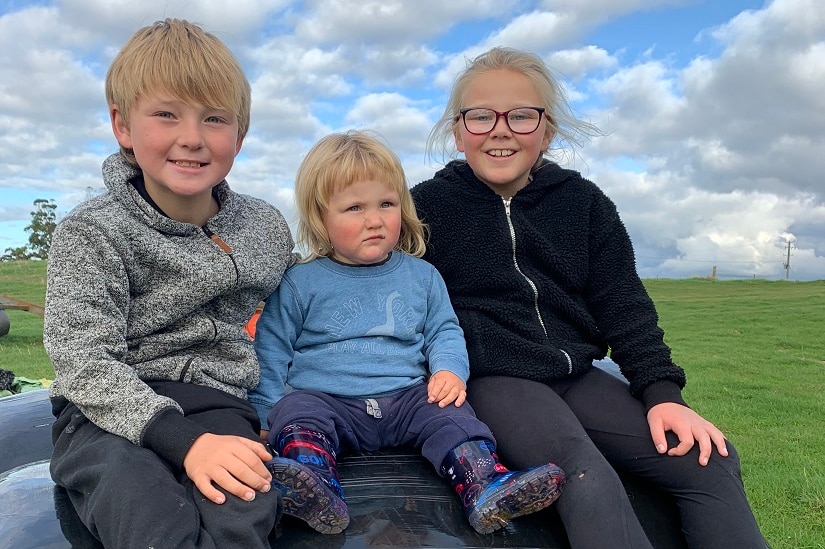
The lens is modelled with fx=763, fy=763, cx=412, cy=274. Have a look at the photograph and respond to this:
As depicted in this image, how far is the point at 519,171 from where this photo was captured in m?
3.14

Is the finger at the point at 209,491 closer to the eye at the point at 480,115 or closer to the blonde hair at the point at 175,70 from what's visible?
the blonde hair at the point at 175,70

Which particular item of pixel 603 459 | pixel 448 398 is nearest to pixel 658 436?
pixel 603 459

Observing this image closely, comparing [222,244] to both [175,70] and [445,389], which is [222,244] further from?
[445,389]

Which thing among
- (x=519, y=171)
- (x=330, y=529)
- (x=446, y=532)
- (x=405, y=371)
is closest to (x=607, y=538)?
(x=446, y=532)

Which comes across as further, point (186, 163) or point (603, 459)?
point (186, 163)

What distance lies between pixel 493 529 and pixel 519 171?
1575 millimetres

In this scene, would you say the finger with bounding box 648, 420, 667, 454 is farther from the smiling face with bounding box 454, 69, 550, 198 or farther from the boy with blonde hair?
the boy with blonde hair

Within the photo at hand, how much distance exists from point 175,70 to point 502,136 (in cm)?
132

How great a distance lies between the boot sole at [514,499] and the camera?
2016mm

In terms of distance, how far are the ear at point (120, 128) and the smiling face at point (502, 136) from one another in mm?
1328

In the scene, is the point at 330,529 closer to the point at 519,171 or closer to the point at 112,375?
the point at 112,375

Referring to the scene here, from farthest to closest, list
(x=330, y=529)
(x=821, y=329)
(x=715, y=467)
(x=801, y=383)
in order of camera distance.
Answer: (x=821, y=329), (x=801, y=383), (x=715, y=467), (x=330, y=529)

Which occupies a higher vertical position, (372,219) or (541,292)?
(372,219)

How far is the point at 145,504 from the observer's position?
5.84ft
